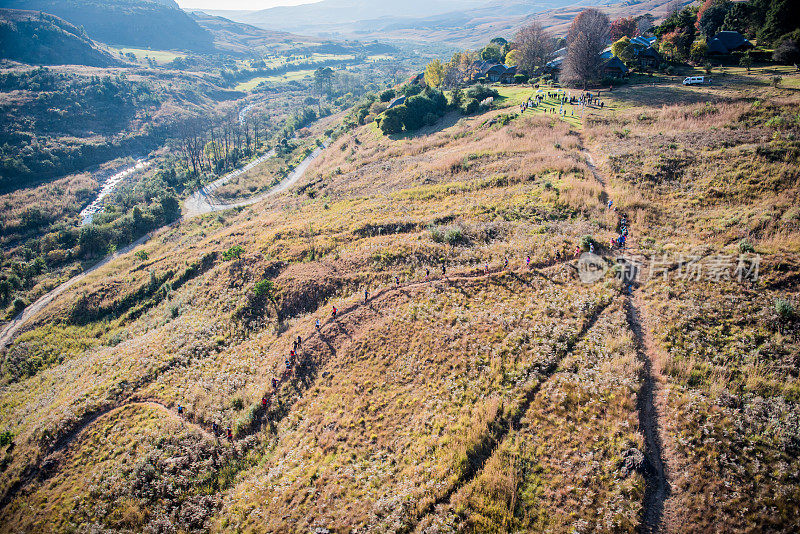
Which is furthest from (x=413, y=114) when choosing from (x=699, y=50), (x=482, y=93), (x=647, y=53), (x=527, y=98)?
(x=699, y=50)

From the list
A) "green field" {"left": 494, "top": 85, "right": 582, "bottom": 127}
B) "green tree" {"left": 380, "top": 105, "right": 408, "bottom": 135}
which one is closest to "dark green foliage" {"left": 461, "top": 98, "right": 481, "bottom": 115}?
"green field" {"left": 494, "top": 85, "right": 582, "bottom": 127}

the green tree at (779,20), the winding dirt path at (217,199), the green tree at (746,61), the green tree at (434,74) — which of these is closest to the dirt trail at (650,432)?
the green tree at (746,61)

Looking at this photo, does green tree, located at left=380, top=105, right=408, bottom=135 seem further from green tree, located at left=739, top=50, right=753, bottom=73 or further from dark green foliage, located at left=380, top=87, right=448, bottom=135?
green tree, located at left=739, top=50, right=753, bottom=73

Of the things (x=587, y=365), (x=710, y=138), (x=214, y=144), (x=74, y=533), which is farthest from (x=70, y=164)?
(x=710, y=138)

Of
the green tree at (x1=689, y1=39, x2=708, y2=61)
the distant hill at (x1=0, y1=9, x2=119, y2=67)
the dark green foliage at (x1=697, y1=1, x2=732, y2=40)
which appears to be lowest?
the green tree at (x1=689, y1=39, x2=708, y2=61)

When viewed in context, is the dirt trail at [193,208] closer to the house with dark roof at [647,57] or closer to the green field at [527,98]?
the green field at [527,98]

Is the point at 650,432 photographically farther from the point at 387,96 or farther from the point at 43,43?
the point at 43,43
